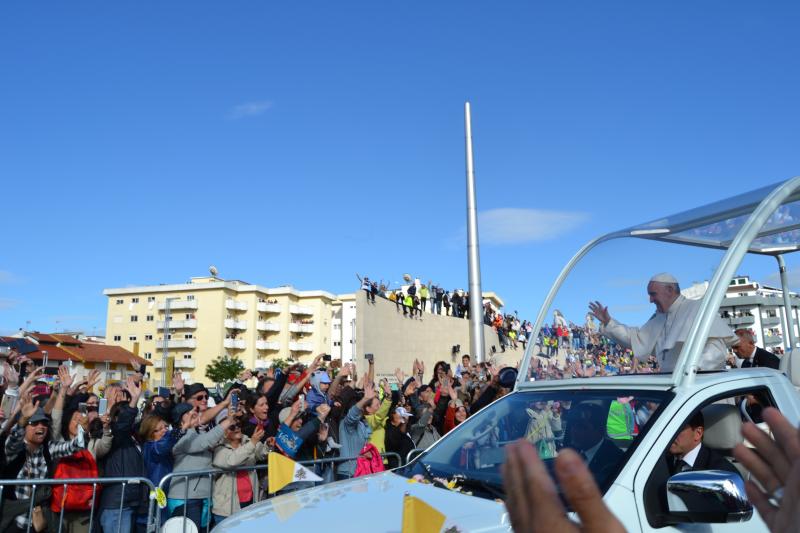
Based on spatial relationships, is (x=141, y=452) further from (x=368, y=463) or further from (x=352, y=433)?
(x=352, y=433)

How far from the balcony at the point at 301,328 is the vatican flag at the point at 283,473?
316ft

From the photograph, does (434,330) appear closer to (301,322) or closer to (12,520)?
(12,520)

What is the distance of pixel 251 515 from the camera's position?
10.5 ft

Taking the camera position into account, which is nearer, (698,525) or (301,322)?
(698,525)

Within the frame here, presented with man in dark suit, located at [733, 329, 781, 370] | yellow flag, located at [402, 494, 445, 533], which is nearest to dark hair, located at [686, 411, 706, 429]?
yellow flag, located at [402, 494, 445, 533]

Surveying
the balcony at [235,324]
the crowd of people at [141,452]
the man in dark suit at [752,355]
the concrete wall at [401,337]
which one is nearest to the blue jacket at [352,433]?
the crowd of people at [141,452]

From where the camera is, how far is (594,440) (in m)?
3.23

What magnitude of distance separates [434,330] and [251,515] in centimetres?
2497

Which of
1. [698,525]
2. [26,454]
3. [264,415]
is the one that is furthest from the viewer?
[264,415]

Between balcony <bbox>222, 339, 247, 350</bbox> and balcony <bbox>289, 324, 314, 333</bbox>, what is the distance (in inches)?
339

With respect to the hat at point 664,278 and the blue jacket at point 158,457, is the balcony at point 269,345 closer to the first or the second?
the blue jacket at point 158,457

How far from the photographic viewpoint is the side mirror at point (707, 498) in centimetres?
243

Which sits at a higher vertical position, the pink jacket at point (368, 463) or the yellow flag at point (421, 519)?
the yellow flag at point (421, 519)

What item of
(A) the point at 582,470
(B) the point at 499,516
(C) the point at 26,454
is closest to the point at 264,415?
(C) the point at 26,454
